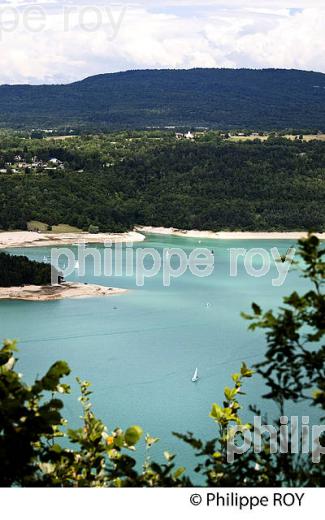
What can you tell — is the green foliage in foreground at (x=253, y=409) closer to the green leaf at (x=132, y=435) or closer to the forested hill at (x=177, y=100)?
the green leaf at (x=132, y=435)

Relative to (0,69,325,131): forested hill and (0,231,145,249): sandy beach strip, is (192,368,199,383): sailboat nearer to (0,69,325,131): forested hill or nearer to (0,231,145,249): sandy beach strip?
(0,231,145,249): sandy beach strip

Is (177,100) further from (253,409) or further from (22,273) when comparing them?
(253,409)

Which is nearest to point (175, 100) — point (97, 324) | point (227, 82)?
point (227, 82)

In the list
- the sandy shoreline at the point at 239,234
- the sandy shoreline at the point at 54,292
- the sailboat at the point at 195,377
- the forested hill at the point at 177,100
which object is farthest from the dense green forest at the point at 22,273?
the forested hill at the point at 177,100

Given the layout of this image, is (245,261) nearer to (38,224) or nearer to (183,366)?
(38,224)

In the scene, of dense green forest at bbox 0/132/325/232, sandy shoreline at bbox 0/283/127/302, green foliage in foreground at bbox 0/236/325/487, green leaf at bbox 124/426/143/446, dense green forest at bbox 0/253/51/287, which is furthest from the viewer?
dense green forest at bbox 0/132/325/232

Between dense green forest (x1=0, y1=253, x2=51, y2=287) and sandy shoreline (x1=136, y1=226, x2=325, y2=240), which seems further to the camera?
sandy shoreline (x1=136, y1=226, x2=325, y2=240)

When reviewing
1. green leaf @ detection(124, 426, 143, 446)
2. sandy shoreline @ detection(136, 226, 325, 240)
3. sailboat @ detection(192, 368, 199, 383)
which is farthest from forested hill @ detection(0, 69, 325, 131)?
green leaf @ detection(124, 426, 143, 446)

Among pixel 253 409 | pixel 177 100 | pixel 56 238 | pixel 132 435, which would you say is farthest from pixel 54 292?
pixel 177 100

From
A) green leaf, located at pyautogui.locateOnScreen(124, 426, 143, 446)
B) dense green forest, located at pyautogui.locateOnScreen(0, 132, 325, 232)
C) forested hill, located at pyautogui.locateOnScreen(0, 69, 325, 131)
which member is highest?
forested hill, located at pyautogui.locateOnScreen(0, 69, 325, 131)
